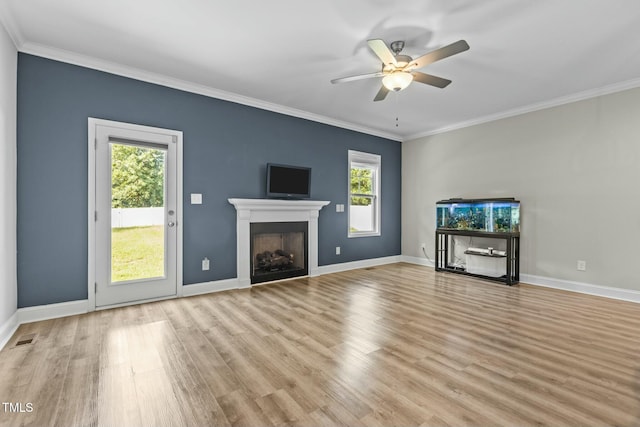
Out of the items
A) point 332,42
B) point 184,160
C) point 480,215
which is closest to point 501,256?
point 480,215

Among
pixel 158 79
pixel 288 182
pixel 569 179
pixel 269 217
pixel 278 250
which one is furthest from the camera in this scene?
pixel 278 250

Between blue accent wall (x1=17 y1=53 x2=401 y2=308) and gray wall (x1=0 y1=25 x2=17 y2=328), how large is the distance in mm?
123

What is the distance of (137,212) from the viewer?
3.41m

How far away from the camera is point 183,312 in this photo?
3.15 meters

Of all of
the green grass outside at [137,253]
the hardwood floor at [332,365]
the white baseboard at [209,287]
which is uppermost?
the green grass outside at [137,253]

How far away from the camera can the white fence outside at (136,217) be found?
3.28m

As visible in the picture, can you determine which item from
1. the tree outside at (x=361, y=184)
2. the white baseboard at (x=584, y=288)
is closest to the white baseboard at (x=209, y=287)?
the tree outside at (x=361, y=184)

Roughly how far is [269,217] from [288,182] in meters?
0.63

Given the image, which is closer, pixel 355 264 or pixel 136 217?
pixel 136 217

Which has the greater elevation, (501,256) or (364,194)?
(364,194)

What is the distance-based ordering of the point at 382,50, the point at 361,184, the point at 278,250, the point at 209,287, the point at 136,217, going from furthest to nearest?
1. the point at 361,184
2. the point at 278,250
3. the point at 209,287
4. the point at 136,217
5. the point at 382,50

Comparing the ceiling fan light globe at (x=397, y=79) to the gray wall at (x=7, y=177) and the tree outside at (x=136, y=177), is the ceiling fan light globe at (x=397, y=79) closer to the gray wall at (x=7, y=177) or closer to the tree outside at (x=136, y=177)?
the tree outside at (x=136, y=177)

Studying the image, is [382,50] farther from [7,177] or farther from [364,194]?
[364,194]

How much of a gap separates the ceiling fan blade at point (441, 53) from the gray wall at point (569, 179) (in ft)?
9.47
